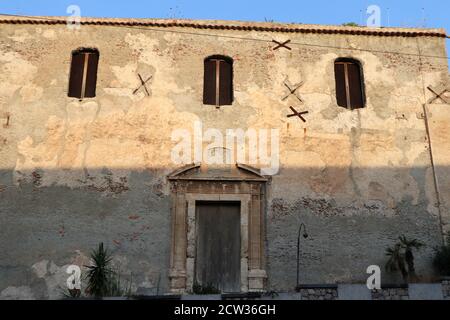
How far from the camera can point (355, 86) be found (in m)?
14.3

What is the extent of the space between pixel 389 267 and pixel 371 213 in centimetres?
122

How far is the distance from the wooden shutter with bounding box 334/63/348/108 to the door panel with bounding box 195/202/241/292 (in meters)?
3.52

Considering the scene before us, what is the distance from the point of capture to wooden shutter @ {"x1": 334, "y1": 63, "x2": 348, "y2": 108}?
14.0 meters

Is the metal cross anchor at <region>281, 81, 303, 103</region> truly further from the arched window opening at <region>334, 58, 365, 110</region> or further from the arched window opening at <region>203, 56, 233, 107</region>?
Answer: the arched window opening at <region>203, 56, 233, 107</region>

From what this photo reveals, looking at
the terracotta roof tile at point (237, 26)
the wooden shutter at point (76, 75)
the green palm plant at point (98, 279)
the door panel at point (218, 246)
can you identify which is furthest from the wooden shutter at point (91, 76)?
the green palm plant at point (98, 279)

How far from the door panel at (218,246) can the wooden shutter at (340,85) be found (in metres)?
3.52

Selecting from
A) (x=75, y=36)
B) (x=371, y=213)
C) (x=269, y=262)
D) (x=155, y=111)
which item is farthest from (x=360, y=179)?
(x=75, y=36)

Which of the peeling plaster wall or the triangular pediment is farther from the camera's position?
the triangular pediment

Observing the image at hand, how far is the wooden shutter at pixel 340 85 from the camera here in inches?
552

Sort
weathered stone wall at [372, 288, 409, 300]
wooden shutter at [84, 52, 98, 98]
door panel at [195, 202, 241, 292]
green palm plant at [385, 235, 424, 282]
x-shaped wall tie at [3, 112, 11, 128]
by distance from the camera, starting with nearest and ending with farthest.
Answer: weathered stone wall at [372, 288, 409, 300]
green palm plant at [385, 235, 424, 282]
door panel at [195, 202, 241, 292]
x-shaped wall tie at [3, 112, 11, 128]
wooden shutter at [84, 52, 98, 98]

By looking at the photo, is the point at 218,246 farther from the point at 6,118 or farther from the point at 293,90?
the point at 6,118

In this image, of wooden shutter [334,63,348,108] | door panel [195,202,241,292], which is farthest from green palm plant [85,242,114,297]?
wooden shutter [334,63,348,108]

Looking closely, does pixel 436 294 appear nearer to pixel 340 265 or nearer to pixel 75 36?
pixel 340 265

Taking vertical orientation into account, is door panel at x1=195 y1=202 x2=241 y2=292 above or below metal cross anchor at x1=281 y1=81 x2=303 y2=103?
below
